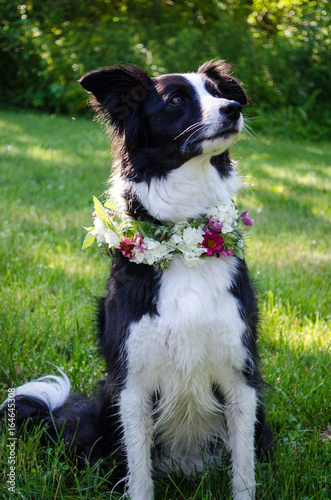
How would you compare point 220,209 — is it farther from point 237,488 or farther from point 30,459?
point 30,459

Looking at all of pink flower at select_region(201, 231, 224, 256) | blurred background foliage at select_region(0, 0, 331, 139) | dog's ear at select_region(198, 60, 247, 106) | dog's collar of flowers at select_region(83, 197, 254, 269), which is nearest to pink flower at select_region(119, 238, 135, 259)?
dog's collar of flowers at select_region(83, 197, 254, 269)

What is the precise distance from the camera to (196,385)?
2.16 m

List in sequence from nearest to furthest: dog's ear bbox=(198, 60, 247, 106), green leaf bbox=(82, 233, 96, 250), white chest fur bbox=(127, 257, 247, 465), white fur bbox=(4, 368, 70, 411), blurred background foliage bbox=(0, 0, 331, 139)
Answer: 1. white chest fur bbox=(127, 257, 247, 465)
2. green leaf bbox=(82, 233, 96, 250)
3. white fur bbox=(4, 368, 70, 411)
4. dog's ear bbox=(198, 60, 247, 106)
5. blurred background foliage bbox=(0, 0, 331, 139)

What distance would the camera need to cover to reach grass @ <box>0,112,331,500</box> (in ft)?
7.22

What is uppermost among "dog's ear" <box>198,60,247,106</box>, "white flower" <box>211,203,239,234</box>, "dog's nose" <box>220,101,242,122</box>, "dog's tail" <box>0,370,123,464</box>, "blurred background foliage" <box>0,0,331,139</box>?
"dog's nose" <box>220,101,242,122</box>

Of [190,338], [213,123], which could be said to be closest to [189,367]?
[190,338]

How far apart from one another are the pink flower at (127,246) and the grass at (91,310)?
78 centimetres

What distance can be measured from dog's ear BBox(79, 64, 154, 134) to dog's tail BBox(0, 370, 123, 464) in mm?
1291

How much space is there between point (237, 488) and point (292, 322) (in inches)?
58.2

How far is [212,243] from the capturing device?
2133 millimetres

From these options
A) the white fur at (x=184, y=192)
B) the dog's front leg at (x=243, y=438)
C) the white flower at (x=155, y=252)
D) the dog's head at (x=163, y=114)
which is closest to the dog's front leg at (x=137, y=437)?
the dog's front leg at (x=243, y=438)

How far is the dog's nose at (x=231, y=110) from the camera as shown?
219 cm

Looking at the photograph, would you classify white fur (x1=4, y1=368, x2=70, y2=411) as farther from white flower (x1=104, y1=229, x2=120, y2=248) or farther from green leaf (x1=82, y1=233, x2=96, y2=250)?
white flower (x1=104, y1=229, x2=120, y2=248)

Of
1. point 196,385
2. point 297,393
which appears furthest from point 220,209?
point 297,393
